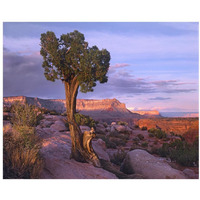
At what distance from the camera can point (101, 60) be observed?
880cm

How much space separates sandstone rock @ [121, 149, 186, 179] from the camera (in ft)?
30.4

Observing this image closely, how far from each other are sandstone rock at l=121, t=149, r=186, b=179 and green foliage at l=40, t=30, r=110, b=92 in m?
4.12

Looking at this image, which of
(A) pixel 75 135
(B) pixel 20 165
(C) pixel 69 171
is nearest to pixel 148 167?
(A) pixel 75 135

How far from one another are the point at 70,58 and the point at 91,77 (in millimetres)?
1198

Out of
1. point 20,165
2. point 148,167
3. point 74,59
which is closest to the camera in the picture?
point 20,165

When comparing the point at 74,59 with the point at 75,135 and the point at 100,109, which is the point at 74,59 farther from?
the point at 100,109

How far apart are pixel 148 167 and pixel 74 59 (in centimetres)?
566

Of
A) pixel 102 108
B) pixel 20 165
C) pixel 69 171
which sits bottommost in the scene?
pixel 102 108

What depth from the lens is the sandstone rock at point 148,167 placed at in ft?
30.4

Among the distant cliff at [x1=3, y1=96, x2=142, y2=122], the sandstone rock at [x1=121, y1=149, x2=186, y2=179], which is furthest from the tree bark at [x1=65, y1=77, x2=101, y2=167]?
the distant cliff at [x1=3, y1=96, x2=142, y2=122]

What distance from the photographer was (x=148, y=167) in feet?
31.9

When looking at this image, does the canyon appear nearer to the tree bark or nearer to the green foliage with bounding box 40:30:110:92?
the tree bark

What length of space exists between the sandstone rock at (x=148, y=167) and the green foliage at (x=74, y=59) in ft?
13.5
